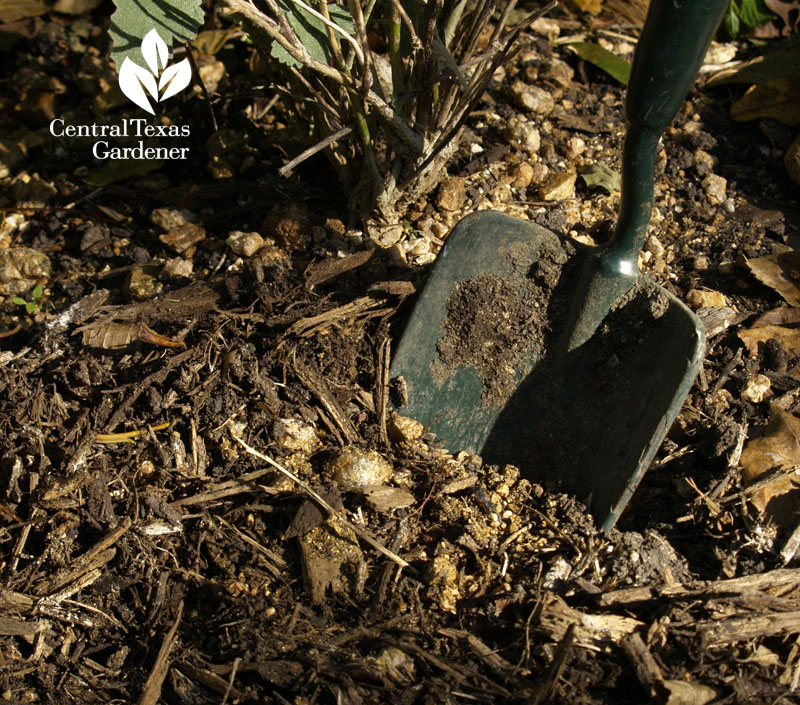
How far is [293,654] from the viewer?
4.80ft

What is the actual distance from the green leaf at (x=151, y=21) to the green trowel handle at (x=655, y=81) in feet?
3.37

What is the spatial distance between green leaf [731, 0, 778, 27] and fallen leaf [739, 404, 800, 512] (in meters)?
1.85

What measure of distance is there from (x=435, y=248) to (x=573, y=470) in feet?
2.73

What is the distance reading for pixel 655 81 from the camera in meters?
1.44

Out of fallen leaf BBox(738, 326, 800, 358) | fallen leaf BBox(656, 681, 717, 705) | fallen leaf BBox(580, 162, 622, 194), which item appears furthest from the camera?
fallen leaf BBox(580, 162, 622, 194)

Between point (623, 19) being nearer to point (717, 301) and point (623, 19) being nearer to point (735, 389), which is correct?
point (717, 301)

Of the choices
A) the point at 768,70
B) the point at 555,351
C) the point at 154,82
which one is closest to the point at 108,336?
the point at 154,82

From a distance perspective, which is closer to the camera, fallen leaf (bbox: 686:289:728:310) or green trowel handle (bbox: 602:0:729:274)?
green trowel handle (bbox: 602:0:729:274)

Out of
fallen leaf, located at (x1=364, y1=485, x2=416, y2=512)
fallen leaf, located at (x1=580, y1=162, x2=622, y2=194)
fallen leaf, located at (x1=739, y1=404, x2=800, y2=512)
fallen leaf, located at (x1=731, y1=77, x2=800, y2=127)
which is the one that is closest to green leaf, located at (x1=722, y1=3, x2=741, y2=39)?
fallen leaf, located at (x1=731, y1=77, x2=800, y2=127)

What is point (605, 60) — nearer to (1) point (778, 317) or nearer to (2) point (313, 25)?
(1) point (778, 317)

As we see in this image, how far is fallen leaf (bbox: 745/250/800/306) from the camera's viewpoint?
2125mm

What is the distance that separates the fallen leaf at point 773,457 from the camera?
1.71 metres

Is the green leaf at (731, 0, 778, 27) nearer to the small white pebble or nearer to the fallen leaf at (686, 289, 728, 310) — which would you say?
the fallen leaf at (686, 289, 728, 310)

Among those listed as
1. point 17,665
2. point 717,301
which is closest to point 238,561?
point 17,665
